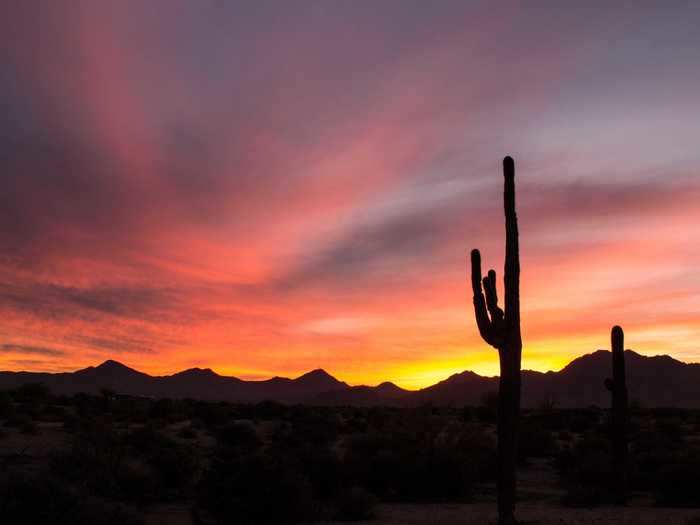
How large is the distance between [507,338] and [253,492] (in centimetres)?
662

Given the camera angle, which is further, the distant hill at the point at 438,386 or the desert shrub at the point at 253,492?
the distant hill at the point at 438,386

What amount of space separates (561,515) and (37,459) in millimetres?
16930

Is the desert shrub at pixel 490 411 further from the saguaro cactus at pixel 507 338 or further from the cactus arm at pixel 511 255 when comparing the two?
the cactus arm at pixel 511 255

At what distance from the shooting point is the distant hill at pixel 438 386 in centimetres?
13212

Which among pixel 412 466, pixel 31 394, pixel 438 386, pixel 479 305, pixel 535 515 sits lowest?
pixel 535 515

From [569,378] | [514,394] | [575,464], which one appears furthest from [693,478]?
[569,378]

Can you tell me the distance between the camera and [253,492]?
53.4ft

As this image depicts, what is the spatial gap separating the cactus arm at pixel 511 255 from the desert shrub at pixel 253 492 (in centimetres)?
619

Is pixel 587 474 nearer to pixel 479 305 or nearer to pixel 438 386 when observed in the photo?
pixel 479 305

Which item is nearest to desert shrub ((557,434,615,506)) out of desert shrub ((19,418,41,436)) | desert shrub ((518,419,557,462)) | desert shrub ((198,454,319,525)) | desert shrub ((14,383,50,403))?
desert shrub ((518,419,557,462))

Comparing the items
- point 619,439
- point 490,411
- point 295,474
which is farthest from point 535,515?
point 490,411

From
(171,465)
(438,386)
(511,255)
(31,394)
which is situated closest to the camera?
(511,255)

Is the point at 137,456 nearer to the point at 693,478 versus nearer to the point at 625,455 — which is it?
the point at 625,455

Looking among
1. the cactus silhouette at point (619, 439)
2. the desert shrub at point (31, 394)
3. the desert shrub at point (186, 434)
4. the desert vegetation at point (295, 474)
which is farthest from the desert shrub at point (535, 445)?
the desert shrub at point (31, 394)
